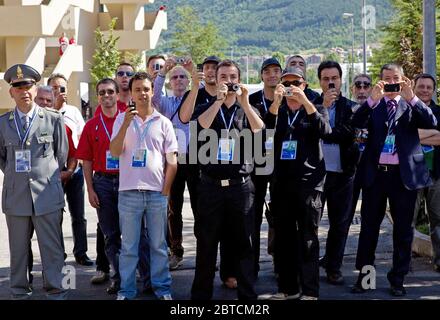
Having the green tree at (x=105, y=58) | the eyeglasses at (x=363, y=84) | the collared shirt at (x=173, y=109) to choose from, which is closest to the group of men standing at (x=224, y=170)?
the collared shirt at (x=173, y=109)

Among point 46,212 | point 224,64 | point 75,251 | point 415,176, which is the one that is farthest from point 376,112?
point 75,251

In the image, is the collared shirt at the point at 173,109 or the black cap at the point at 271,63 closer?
the black cap at the point at 271,63

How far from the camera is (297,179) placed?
670cm

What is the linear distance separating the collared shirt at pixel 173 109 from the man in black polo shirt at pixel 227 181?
115cm

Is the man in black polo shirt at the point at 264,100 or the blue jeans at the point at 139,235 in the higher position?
the man in black polo shirt at the point at 264,100

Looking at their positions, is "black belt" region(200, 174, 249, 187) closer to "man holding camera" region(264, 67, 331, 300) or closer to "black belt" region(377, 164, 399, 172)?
"man holding camera" region(264, 67, 331, 300)

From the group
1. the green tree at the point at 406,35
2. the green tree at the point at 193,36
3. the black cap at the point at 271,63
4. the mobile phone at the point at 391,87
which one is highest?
the green tree at the point at 193,36

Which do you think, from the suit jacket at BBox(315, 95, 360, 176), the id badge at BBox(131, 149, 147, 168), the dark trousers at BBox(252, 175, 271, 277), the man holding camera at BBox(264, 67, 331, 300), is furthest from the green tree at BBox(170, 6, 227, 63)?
the id badge at BBox(131, 149, 147, 168)

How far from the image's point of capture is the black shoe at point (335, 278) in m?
7.42

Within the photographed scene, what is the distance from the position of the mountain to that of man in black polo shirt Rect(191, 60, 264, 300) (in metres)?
129

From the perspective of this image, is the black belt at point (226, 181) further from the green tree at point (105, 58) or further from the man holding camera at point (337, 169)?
the green tree at point (105, 58)

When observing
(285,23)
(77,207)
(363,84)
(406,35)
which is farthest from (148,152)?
(285,23)

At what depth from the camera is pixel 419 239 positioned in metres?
8.76
